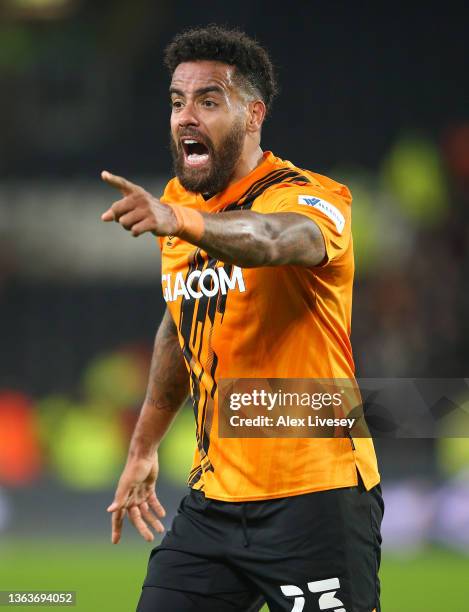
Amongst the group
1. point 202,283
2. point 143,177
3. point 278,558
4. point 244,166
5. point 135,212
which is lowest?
point 278,558

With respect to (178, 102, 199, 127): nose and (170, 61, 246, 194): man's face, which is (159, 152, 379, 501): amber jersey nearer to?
(170, 61, 246, 194): man's face

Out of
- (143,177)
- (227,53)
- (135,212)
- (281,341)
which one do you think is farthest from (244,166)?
(143,177)

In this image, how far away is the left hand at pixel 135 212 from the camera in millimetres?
2537

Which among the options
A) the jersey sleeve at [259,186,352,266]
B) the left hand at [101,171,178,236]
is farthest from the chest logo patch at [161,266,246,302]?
the left hand at [101,171,178,236]

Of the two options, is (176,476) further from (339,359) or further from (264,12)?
(339,359)

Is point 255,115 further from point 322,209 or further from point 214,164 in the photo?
point 322,209

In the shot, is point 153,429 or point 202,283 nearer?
point 202,283

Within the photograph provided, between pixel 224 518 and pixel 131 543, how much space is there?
4755 millimetres

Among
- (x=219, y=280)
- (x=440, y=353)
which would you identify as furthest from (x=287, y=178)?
(x=440, y=353)

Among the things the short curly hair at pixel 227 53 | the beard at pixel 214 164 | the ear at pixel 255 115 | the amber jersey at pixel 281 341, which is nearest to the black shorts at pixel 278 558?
the amber jersey at pixel 281 341

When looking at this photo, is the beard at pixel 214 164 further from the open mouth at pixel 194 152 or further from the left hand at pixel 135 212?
the left hand at pixel 135 212

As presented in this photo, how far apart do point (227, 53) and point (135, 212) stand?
3.90 feet

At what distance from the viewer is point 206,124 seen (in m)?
3.49

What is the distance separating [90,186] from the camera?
11.4m
